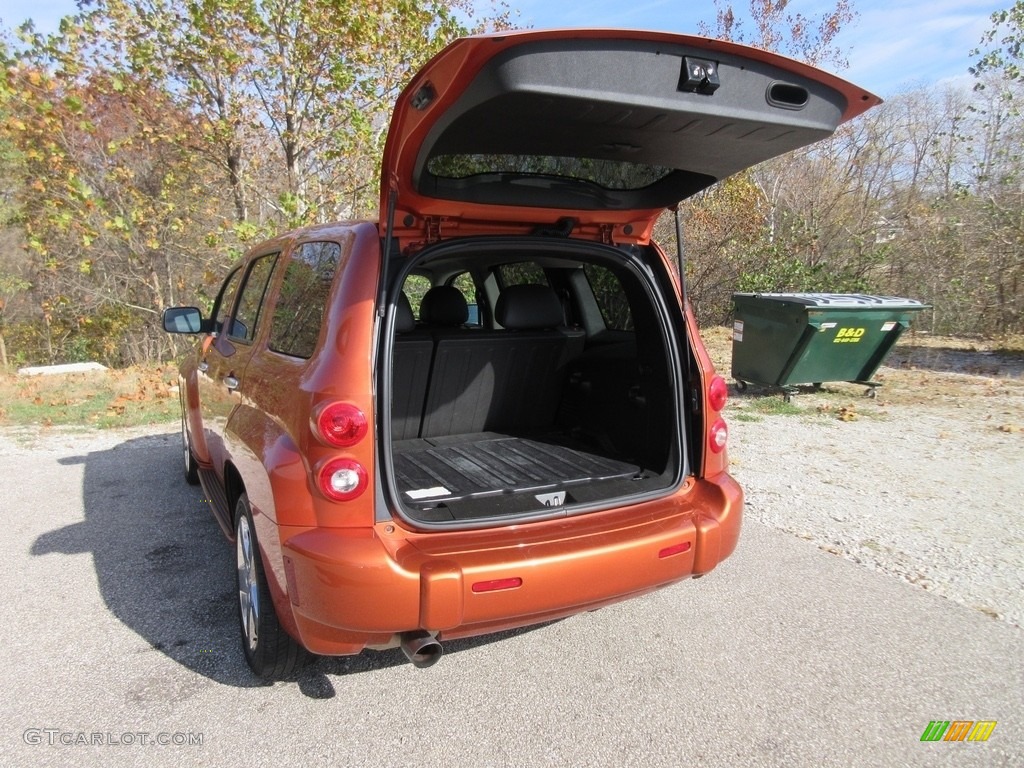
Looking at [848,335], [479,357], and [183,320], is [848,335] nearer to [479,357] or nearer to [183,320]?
[479,357]

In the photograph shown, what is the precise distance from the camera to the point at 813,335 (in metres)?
7.70

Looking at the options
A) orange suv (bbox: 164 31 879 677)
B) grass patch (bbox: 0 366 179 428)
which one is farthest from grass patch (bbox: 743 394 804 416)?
grass patch (bbox: 0 366 179 428)

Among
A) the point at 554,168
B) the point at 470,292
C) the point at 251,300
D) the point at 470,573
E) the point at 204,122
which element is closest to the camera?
the point at 470,573

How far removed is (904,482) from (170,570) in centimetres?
523

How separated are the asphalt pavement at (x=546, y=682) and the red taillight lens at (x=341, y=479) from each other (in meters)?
0.90

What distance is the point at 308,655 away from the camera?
278cm

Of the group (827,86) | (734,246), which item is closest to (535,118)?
(827,86)

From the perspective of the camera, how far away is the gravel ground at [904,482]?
152 inches

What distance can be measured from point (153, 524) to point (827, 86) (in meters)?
4.45

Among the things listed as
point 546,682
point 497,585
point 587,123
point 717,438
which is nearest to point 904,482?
point 717,438

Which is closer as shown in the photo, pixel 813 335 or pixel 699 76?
pixel 699 76

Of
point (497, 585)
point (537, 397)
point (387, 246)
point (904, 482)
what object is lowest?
point (904, 482)

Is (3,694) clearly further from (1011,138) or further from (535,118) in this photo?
(1011,138)

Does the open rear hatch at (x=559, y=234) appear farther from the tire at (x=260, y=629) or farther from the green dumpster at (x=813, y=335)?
the green dumpster at (x=813, y=335)
